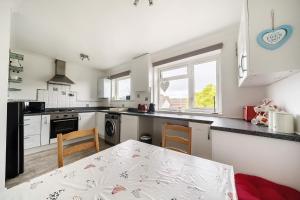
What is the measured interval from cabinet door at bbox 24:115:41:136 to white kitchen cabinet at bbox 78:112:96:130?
2.74 feet

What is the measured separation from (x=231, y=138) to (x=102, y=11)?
2201 millimetres

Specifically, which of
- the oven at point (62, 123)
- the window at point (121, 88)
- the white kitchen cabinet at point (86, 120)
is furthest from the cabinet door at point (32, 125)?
the window at point (121, 88)

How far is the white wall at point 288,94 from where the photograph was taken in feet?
3.39

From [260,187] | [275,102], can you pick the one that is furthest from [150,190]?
[275,102]

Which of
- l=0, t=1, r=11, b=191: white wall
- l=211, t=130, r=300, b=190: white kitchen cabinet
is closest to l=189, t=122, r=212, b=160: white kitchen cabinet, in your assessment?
l=211, t=130, r=300, b=190: white kitchen cabinet

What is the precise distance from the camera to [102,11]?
161cm

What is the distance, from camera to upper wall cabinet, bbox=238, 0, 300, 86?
921mm

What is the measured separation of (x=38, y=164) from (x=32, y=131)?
31.5 inches

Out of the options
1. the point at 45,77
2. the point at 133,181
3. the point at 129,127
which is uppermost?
the point at 45,77

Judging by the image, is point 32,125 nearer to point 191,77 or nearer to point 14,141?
point 14,141

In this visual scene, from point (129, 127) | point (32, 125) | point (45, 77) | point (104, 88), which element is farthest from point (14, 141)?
point (104, 88)

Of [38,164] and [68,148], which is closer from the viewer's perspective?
[68,148]

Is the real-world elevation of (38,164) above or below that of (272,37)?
below

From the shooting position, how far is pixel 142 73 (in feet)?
9.93
